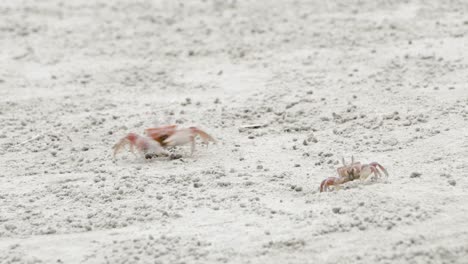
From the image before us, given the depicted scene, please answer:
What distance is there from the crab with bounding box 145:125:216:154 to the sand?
0.11 metres

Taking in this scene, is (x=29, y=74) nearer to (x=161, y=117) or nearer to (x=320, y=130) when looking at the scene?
(x=161, y=117)

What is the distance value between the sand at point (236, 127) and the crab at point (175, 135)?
0.37ft

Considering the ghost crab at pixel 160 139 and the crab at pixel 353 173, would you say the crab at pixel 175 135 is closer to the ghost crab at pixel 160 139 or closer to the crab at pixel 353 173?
the ghost crab at pixel 160 139

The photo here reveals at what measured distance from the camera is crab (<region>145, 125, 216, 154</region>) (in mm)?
4586

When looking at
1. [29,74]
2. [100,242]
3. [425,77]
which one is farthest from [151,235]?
[29,74]

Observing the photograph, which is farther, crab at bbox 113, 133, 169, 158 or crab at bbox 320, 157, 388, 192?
crab at bbox 113, 133, 169, 158

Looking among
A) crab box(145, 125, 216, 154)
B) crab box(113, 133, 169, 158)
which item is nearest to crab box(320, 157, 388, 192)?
crab box(145, 125, 216, 154)

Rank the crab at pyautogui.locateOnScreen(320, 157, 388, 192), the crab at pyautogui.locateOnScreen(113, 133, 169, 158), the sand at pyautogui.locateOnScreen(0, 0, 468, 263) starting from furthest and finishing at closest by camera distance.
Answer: the crab at pyautogui.locateOnScreen(113, 133, 169, 158)
the crab at pyautogui.locateOnScreen(320, 157, 388, 192)
the sand at pyautogui.locateOnScreen(0, 0, 468, 263)

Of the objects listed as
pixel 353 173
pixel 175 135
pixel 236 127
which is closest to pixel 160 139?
pixel 175 135

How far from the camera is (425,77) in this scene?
5.60 m

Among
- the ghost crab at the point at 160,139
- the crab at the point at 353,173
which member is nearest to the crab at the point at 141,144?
the ghost crab at the point at 160,139

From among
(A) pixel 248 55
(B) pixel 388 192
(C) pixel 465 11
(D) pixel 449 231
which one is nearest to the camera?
(D) pixel 449 231

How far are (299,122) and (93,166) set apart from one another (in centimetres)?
127

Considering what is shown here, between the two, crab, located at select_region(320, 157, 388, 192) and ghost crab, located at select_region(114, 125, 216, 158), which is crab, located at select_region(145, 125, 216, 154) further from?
crab, located at select_region(320, 157, 388, 192)
